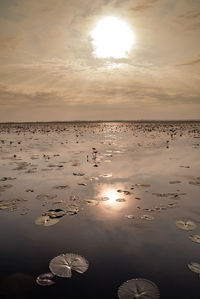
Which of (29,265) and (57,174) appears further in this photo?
(57,174)

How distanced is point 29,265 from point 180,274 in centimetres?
293

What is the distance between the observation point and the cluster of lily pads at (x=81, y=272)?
3.71 metres

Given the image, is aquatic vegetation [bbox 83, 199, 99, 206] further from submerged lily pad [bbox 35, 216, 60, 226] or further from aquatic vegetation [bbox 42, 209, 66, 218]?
submerged lily pad [bbox 35, 216, 60, 226]

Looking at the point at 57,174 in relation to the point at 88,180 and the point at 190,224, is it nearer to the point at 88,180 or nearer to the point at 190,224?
the point at 88,180

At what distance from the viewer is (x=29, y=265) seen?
4.52m

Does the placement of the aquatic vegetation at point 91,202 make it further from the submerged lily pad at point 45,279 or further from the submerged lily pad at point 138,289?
the submerged lily pad at point 138,289

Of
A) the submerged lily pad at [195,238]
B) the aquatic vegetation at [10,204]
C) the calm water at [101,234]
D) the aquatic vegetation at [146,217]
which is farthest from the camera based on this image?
the aquatic vegetation at [10,204]

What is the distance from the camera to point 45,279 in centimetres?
410

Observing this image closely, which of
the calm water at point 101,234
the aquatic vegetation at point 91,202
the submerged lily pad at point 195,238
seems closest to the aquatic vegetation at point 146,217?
the calm water at point 101,234

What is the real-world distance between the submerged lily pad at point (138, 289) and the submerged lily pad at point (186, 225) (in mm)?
2433

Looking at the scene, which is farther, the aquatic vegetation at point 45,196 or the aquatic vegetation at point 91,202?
the aquatic vegetation at point 45,196

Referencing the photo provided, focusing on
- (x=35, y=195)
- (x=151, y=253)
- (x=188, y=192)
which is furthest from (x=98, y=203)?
(x=188, y=192)

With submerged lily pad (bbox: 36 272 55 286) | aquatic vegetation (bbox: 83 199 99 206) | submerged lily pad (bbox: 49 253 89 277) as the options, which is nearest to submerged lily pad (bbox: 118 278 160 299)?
submerged lily pad (bbox: 49 253 89 277)

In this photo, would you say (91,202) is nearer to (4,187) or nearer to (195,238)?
(195,238)
